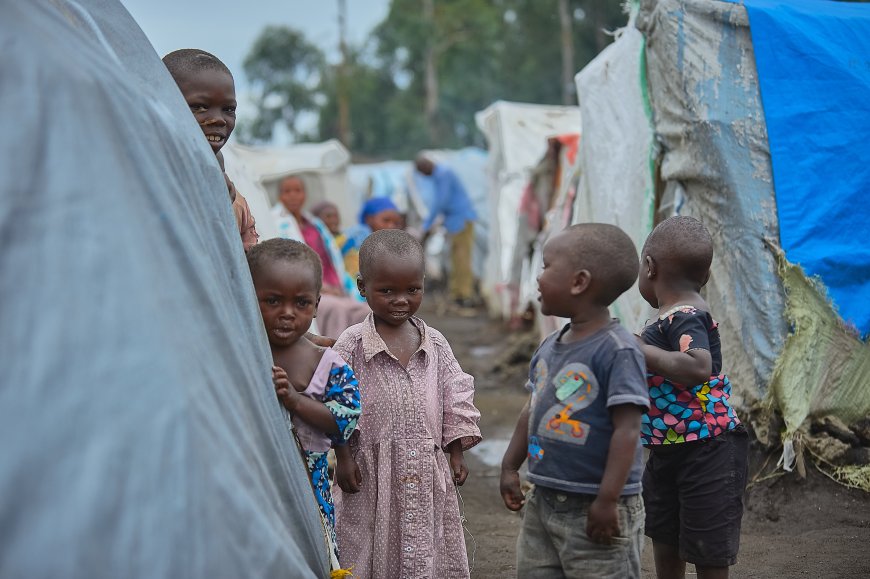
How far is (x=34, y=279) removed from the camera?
1.63 meters

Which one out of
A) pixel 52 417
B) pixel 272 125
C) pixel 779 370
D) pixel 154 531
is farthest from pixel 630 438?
pixel 272 125

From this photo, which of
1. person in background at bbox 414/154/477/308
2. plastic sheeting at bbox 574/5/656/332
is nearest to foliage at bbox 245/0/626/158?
person in background at bbox 414/154/477/308

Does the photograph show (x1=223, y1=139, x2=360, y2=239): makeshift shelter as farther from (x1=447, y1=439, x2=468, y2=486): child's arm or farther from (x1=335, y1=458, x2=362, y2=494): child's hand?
(x1=335, y1=458, x2=362, y2=494): child's hand

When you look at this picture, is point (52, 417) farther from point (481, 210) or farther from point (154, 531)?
point (481, 210)

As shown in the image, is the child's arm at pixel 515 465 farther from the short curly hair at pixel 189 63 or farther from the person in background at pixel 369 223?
the person in background at pixel 369 223

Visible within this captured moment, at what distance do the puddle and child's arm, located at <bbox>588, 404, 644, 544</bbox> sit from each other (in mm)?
3527

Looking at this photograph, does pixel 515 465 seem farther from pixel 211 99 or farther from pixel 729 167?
pixel 729 167

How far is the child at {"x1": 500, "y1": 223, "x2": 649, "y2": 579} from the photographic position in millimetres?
2283

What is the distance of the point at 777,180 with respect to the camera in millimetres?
4715

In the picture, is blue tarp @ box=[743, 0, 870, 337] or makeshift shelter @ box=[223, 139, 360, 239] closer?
blue tarp @ box=[743, 0, 870, 337]

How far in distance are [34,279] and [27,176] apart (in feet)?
0.62

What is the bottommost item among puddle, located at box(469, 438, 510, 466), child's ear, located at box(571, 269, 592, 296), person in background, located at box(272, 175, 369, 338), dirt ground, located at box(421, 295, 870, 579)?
puddle, located at box(469, 438, 510, 466)

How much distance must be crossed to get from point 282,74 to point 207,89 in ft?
105

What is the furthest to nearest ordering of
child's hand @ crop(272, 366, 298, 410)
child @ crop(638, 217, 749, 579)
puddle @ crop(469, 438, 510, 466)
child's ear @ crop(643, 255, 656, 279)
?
1. puddle @ crop(469, 438, 510, 466)
2. child's ear @ crop(643, 255, 656, 279)
3. child @ crop(638, 217, 749, 579)
4. child's hand @ crop(272, 366, 298, 410)
